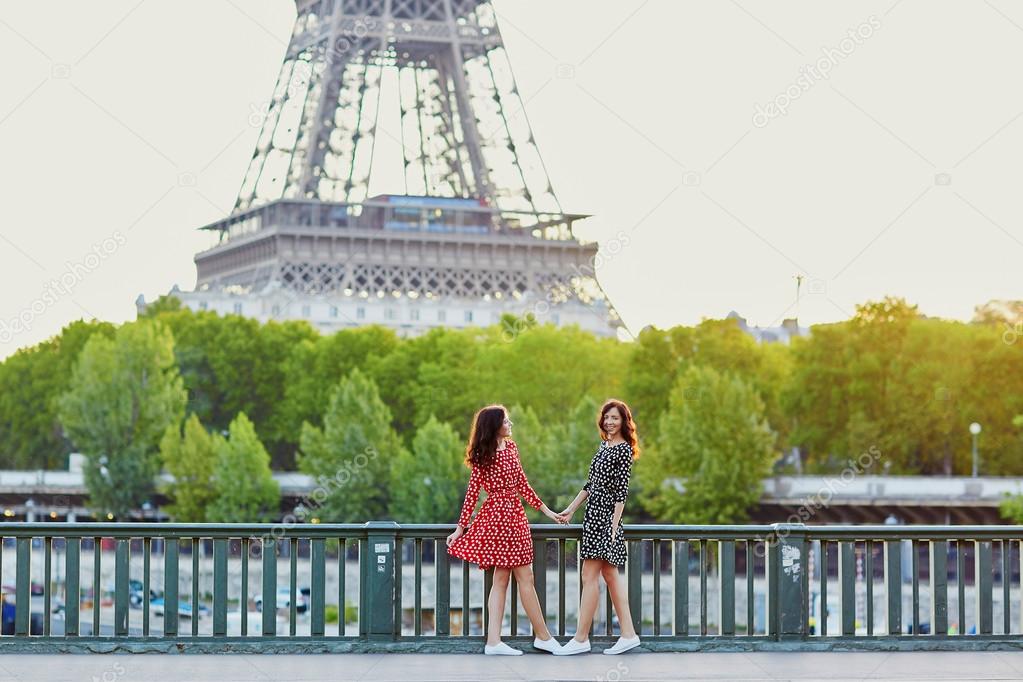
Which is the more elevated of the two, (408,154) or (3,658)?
(408,154)

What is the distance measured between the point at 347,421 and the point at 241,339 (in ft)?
58.5

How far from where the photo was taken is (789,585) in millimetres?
13070

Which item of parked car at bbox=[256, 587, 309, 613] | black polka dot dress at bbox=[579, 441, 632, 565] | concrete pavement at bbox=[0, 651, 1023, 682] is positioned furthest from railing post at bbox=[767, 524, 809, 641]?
parked car at bbox=[256, 587, 309, 613]

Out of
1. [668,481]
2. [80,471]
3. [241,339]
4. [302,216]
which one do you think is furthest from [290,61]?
[668,481]

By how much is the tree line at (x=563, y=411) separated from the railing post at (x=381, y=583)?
4313 centimetres

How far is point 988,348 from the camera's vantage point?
5972cm

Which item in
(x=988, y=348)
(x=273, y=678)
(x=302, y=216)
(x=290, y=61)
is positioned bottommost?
(x=273, y=678)

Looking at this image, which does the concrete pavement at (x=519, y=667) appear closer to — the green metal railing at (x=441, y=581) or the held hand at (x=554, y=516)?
the green metal railing at (x=441, y=581)

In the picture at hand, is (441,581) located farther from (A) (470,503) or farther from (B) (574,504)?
(B) (574,504)

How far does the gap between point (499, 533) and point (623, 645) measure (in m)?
1.18

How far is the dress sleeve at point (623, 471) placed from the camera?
12578 mm

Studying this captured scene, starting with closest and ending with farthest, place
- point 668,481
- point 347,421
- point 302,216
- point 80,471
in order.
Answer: point 668,481 → point 347,421 → point 80,471 → point 302,216

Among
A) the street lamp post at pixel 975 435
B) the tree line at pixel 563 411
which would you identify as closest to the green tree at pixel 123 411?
the tree line at pixel 563 411

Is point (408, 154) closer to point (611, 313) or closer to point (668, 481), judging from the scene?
point (611, 313)
